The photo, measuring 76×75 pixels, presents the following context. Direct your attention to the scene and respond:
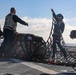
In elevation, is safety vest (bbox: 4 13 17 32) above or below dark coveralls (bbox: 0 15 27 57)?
above

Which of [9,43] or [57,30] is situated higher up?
[57,30]

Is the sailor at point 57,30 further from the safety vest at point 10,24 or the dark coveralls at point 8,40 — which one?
the safety vest at point 10,24

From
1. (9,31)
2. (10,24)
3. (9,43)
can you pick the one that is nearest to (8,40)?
(9,43)

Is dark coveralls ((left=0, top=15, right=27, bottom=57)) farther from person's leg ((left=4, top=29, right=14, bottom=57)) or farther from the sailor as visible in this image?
the sailor

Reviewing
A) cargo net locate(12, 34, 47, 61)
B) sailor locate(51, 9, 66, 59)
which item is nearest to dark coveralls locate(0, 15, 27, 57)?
cargo net locate(12, 34, 47, 61)

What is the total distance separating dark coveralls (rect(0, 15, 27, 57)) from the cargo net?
0.58ft

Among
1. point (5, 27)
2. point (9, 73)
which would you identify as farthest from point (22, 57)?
point (9, 73)

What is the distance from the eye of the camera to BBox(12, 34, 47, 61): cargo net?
488 inches

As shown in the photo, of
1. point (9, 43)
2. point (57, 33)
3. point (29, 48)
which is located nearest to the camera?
point (29, 48)

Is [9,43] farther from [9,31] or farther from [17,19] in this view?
[17,19]

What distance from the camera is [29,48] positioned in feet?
40.7

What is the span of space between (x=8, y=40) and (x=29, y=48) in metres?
0.99

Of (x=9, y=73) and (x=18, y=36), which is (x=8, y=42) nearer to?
(x=18, y=36)

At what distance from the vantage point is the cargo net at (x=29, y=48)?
12.4 metres
